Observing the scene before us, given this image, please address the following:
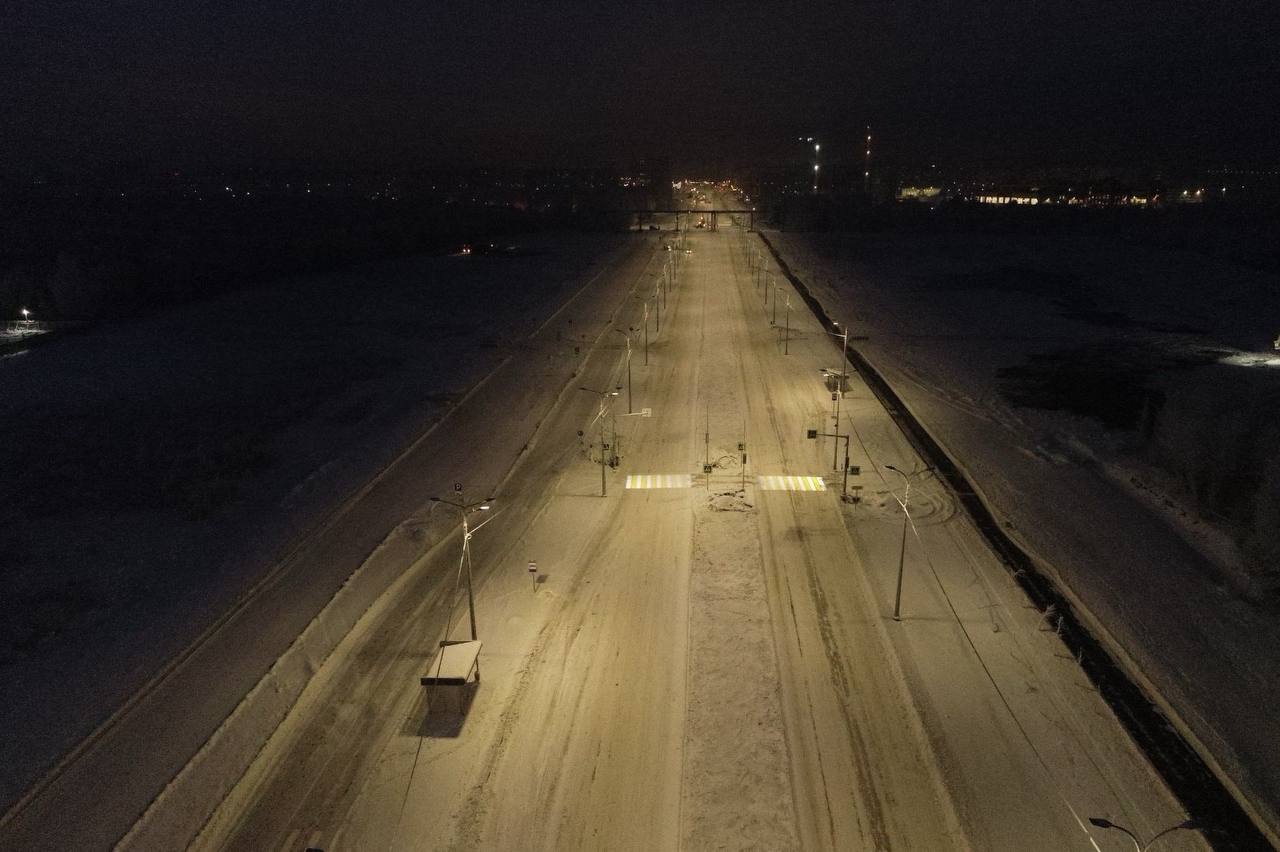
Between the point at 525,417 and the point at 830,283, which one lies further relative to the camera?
the point at 830,283

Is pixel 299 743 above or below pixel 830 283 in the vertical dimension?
below

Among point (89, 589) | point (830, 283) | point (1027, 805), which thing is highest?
point (830, 283)

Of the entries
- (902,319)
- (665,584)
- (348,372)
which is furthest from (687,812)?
(902,319)

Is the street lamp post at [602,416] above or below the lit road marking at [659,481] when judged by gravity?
above

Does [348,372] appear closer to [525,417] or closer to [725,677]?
[525,417]

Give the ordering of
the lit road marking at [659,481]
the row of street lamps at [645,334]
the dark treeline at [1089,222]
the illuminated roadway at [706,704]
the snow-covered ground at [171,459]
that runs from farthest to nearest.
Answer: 1. the dark treeline at [1089,222]
2. the row of street lamps at [645,334]
3. the lit road marking at [659,481]
4. the snow-covered ground at [171,459]
5. the illuminated roadway at [706,704]

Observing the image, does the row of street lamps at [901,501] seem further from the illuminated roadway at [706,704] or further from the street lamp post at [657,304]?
the street lamp post at [657,304]

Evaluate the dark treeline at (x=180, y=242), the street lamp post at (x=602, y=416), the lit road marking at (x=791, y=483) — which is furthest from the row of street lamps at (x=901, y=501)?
the dark treeline at (x=180, y=242)
